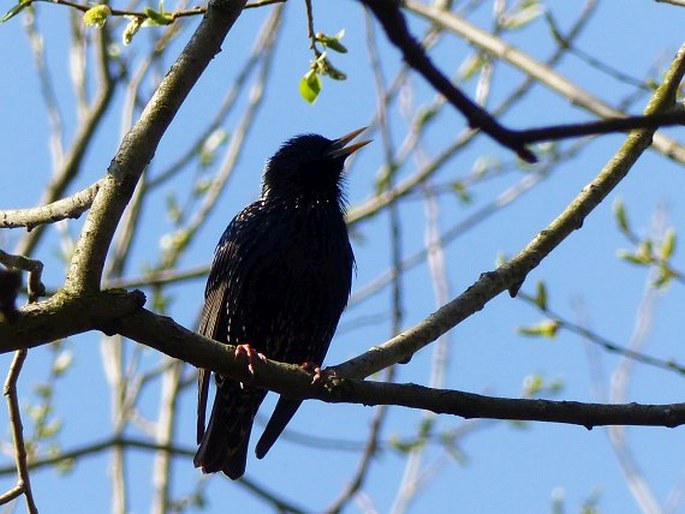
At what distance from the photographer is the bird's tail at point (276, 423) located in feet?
16.1

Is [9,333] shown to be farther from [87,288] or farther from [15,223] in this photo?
[15,223]

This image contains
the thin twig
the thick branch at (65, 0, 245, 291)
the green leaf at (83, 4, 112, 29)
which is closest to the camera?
the thick branch at (65, 0, 245, 291)

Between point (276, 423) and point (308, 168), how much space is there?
1.62m

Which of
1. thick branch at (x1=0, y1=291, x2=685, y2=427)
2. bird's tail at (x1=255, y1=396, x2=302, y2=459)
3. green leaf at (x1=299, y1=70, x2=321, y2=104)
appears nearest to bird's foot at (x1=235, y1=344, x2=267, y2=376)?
thick branch at (x1=0, y1=291, x2=685, y2=427)

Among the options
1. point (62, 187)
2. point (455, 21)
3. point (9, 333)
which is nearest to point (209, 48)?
point (9, 333)

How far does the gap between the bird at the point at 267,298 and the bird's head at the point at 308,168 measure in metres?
0.24

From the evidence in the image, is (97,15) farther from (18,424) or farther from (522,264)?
(522,264)

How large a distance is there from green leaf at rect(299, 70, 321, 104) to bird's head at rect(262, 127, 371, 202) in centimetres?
173

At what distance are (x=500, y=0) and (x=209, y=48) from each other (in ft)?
14.2

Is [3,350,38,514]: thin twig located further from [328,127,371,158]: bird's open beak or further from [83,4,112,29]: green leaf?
[328,127,371,158]: bird's open beak

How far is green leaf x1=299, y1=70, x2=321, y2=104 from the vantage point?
398 centimetres

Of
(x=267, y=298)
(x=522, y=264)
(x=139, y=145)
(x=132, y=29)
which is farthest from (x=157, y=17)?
(x=267, y=298)

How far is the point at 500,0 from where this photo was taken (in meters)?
7.21

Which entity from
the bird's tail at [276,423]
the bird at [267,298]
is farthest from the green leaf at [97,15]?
the bird's tail at [276,423]
